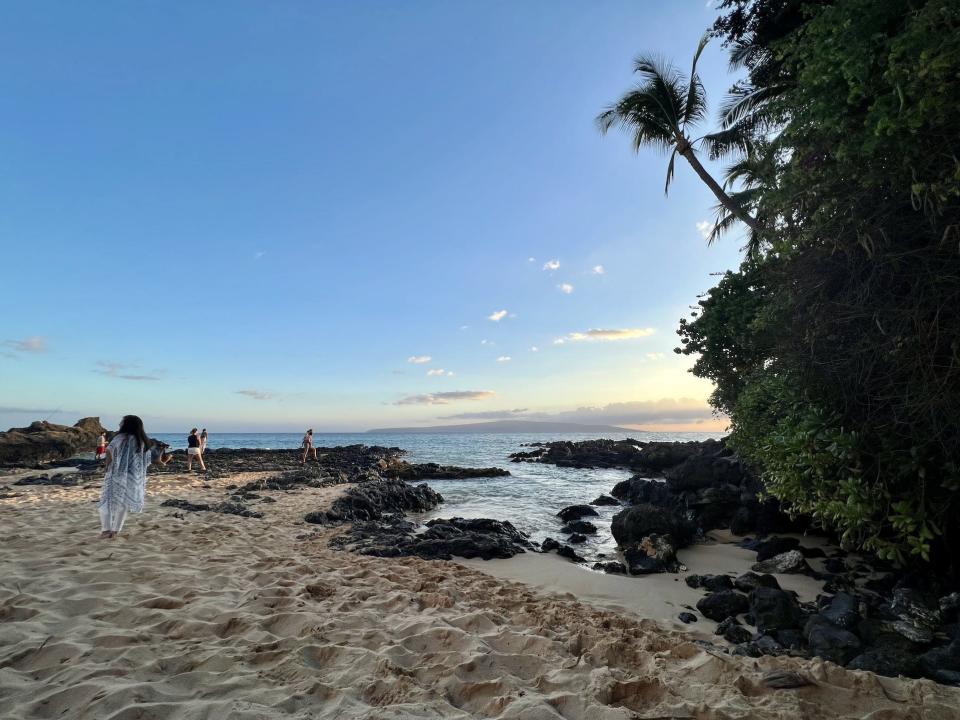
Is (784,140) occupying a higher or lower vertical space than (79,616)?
higher

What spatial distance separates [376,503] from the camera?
12.9m

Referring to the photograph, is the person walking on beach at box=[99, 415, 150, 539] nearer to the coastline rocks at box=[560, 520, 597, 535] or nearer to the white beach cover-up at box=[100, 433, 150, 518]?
the white beach cover-up at box=[100, 433, 150, 518]

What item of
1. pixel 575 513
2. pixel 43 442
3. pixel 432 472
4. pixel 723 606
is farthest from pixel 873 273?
pixel 43 442

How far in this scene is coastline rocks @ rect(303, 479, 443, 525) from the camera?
11133 mm

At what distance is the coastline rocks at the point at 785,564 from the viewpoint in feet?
23.2

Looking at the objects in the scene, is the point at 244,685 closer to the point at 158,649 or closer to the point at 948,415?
the point at 158,649

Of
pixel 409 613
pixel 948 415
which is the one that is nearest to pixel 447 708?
pixel 409 613

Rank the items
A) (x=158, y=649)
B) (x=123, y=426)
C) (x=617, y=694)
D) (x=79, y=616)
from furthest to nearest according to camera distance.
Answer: (x=123, y=426), (x=79, y=616), (x=158, y=649), (x=617, y=694)

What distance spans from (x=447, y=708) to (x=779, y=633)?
3.85 meters

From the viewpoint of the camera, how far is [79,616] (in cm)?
412

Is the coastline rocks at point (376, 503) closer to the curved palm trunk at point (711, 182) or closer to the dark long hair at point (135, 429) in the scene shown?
the dark long hair at point (135, 429)

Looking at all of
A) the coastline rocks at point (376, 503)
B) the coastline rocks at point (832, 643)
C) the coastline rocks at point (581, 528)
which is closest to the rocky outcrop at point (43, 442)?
the coastline rocks at point (376, 503)

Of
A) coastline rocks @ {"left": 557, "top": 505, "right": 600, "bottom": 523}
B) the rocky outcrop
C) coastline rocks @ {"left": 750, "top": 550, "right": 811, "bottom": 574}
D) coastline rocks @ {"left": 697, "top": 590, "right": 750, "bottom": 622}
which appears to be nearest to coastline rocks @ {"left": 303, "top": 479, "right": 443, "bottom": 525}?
coastline rocks @ {"left": 557, "top": 505, "right": 600, "bottom": 523}

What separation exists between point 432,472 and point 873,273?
2013cm
